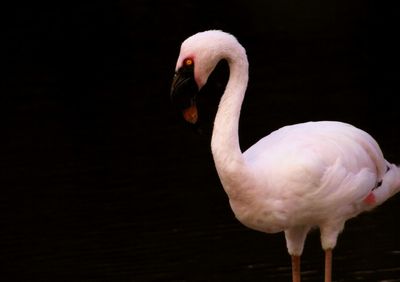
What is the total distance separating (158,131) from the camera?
12508mm

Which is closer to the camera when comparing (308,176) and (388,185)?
(308,176)

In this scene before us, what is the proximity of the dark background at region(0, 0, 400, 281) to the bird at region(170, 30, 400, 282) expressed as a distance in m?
0.28

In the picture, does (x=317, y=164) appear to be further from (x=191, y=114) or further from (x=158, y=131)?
(x=158, y=131)

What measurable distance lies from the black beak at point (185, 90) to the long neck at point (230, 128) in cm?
18

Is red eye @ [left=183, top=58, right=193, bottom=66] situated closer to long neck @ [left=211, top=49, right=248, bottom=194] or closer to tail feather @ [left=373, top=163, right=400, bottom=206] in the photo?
long neck @ [left=211, top=49, right=248, bottom=194]

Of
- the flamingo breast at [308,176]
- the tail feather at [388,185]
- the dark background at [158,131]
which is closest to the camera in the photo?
the flamingo breast at [308,176]

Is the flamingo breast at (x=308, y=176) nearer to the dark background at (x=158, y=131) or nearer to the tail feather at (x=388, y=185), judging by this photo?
the tail feather at (x=388, y=185)

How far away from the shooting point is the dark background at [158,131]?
335 inches

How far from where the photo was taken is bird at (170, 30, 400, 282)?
614cm

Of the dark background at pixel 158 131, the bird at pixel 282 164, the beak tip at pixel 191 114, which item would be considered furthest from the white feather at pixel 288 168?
the dark background at pixel 158 131

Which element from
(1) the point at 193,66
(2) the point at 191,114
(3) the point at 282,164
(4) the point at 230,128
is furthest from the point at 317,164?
(1) the point at 193,66

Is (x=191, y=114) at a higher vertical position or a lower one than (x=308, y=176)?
higher

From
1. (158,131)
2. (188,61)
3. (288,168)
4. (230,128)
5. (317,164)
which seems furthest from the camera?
(158,131)

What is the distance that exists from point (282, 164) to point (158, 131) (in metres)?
6.18
